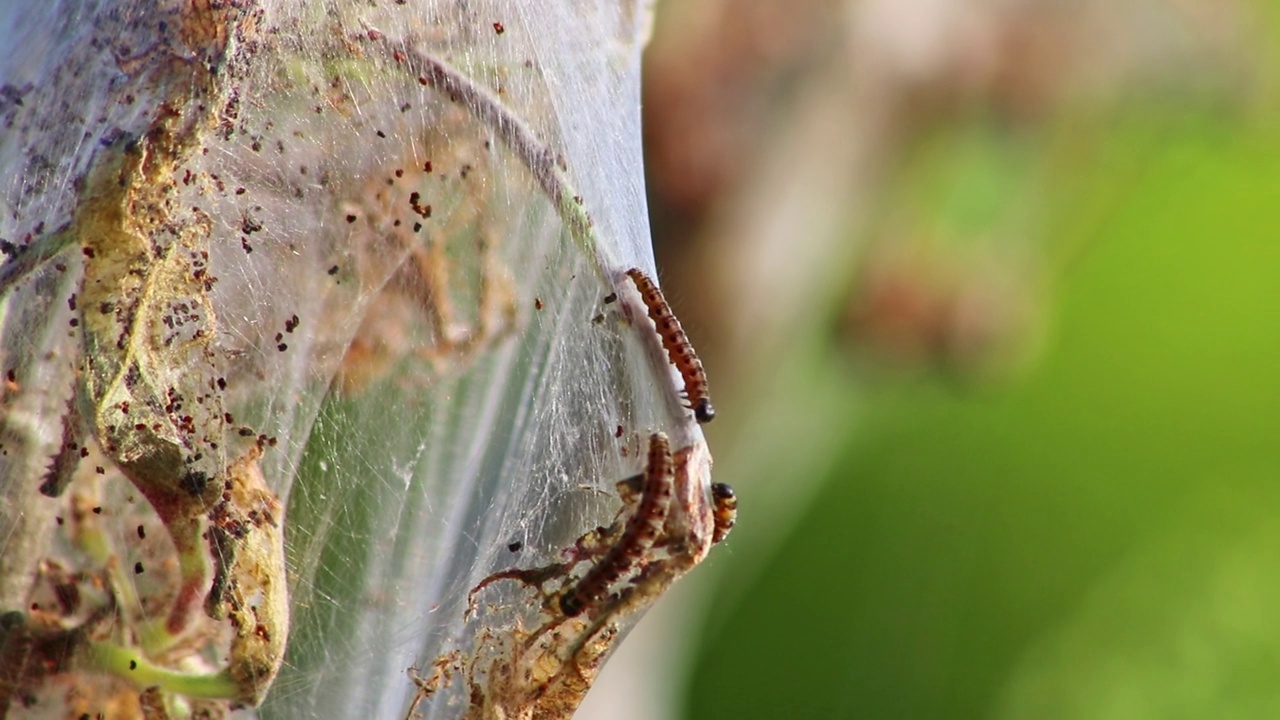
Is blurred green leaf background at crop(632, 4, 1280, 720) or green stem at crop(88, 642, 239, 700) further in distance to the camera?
blurred green leaf background at crop(632, 4, 1280, 720)

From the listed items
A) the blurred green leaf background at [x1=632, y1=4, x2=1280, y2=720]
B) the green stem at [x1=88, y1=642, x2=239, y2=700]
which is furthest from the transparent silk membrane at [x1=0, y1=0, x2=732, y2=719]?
the blurred green leaf background at [x1=632, y1=4, x2=1280, y2=720]

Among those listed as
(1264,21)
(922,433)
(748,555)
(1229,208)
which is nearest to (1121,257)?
(1229,208)

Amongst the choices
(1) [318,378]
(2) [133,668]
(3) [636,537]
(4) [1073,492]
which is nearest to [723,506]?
(3) [636,537]

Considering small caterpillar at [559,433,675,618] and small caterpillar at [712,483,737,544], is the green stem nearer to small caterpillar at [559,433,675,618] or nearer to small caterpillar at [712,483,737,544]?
small caterpillar at [559,433,675,618]

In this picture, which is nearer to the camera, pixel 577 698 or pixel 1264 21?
pixel 577 698

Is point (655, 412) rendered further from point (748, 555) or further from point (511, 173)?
point (748, 555)

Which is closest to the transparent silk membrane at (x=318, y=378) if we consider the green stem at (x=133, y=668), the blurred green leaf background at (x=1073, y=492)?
the green stem at (x=133, y=668)

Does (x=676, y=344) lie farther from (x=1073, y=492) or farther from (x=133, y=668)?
(x=1073, y=492)

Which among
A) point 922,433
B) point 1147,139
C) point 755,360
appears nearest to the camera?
point 755,360
